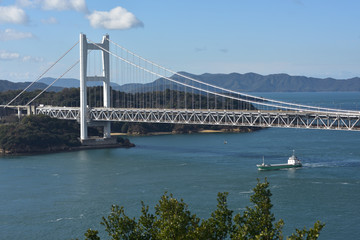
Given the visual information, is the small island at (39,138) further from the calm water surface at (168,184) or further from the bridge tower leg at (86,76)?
the calm water surface at (168,184)

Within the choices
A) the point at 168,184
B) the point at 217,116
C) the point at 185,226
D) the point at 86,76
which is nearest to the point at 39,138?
the point at 86,76

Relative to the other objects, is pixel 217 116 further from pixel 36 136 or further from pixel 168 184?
pixel 36 136

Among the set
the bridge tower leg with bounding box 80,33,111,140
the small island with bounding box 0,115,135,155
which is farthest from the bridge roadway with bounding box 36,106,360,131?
the small island with bounding box 0,115,135,155

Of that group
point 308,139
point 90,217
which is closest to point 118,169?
point 90,217

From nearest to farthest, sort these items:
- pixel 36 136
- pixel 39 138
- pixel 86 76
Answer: pixel 36 136 → pixel 39 138 → pixel 86 76

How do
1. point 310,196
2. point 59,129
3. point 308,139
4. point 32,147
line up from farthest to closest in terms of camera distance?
point 308,139, point 59,129, point 32,147, point 310,196

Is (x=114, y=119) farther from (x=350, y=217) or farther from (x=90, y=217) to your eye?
(x=350, y=217)

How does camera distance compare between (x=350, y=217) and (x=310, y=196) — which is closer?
(x=350, y=217)
